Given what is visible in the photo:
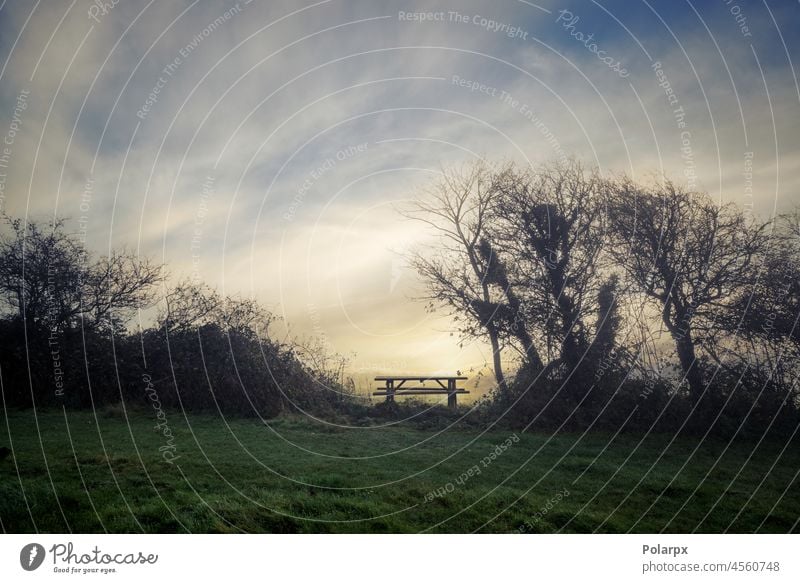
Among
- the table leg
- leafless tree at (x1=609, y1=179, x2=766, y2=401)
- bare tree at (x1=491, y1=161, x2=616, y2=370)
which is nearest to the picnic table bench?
the table leg

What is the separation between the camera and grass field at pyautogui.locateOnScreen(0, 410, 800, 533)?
26.1 feet

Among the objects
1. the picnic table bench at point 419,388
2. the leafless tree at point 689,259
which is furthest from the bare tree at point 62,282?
the leafless tree at point 689,259

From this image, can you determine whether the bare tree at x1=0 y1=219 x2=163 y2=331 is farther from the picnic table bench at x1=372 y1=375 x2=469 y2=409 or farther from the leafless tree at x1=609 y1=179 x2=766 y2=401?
the leafless tree at x1=609 y1=179 x2=766 y2=401

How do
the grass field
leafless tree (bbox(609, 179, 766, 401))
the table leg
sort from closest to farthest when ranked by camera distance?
1. the grass field
2. leafless tree (bbox(609, 179, 766, 401))
3. the table leg

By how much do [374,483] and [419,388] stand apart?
9479mm

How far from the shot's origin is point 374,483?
9.60 m

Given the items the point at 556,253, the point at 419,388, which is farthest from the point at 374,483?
the point at 556,253

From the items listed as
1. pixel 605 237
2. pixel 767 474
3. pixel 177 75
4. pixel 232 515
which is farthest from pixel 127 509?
pixel 605 237

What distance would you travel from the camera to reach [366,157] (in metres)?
14.0

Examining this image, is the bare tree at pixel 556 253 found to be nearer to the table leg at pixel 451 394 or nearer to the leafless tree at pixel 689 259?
the leafless tree at pixel 689 259

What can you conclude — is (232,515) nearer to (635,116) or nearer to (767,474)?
(767,474)

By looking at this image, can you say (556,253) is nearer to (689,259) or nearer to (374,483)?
(689,259)

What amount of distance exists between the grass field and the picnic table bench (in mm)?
4011
